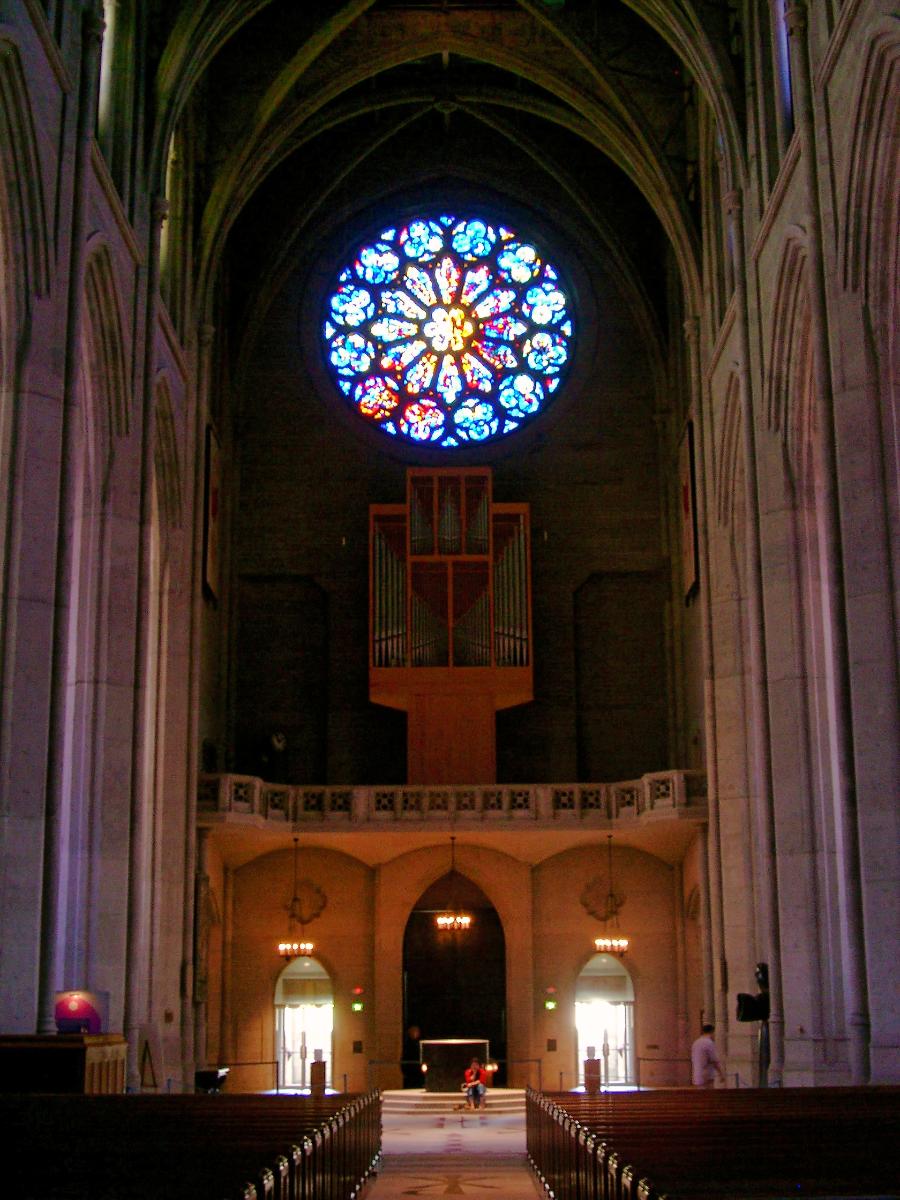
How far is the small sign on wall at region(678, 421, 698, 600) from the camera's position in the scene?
80.6 ft

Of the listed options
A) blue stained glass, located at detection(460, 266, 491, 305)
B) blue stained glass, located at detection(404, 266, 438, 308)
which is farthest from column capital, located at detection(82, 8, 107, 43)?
blue stained glass, located at detection(460, 266, 491, 305)

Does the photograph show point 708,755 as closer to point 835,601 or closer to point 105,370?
point 835,601

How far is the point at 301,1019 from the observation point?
27031mm

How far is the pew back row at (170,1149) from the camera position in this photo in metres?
6.35

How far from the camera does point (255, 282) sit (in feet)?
93.5

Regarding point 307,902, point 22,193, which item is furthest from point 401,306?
point 22,193

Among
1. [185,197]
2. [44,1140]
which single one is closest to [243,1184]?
[44,1140]

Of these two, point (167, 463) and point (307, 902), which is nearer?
point (167, 463)

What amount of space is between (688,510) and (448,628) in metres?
4.39

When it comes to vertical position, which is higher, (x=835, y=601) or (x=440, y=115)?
(x=440, y=115)

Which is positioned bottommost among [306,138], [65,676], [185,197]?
[65,676]

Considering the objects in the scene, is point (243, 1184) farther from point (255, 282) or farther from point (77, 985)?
point (255, 282)

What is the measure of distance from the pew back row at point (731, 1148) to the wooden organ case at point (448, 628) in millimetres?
14621

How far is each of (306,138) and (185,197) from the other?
374cm
